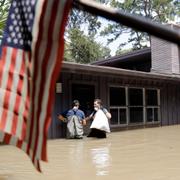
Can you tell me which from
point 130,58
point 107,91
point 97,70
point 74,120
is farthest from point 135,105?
point 130,58

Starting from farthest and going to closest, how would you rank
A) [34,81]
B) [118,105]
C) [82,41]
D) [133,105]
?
[82,41], [133,105], [118,105], [34,81]

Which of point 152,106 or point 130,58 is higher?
point 130,58

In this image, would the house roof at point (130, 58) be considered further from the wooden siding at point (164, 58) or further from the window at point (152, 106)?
the window at point (152, 106)

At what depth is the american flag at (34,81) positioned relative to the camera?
3.53 meters

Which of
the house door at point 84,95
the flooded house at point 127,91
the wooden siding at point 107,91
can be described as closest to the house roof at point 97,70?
the flooded house at point 127,91

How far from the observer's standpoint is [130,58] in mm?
27891

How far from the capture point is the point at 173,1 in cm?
4591

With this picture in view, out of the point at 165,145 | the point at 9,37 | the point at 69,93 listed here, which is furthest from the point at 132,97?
the point at 9,37

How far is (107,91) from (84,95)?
1510 mm

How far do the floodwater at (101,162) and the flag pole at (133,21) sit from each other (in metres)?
4.87

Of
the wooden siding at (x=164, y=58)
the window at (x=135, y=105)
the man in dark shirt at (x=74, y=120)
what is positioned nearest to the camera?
the man in dark shirt at (x=74, y=120)

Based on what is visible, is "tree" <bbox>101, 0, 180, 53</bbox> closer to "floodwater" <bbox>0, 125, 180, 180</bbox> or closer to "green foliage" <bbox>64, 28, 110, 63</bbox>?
"green foliage" <bbox>64, 28, 110, 63</bbox>

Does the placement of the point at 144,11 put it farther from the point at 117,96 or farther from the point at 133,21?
the point at 133,21

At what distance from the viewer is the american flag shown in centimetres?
353
